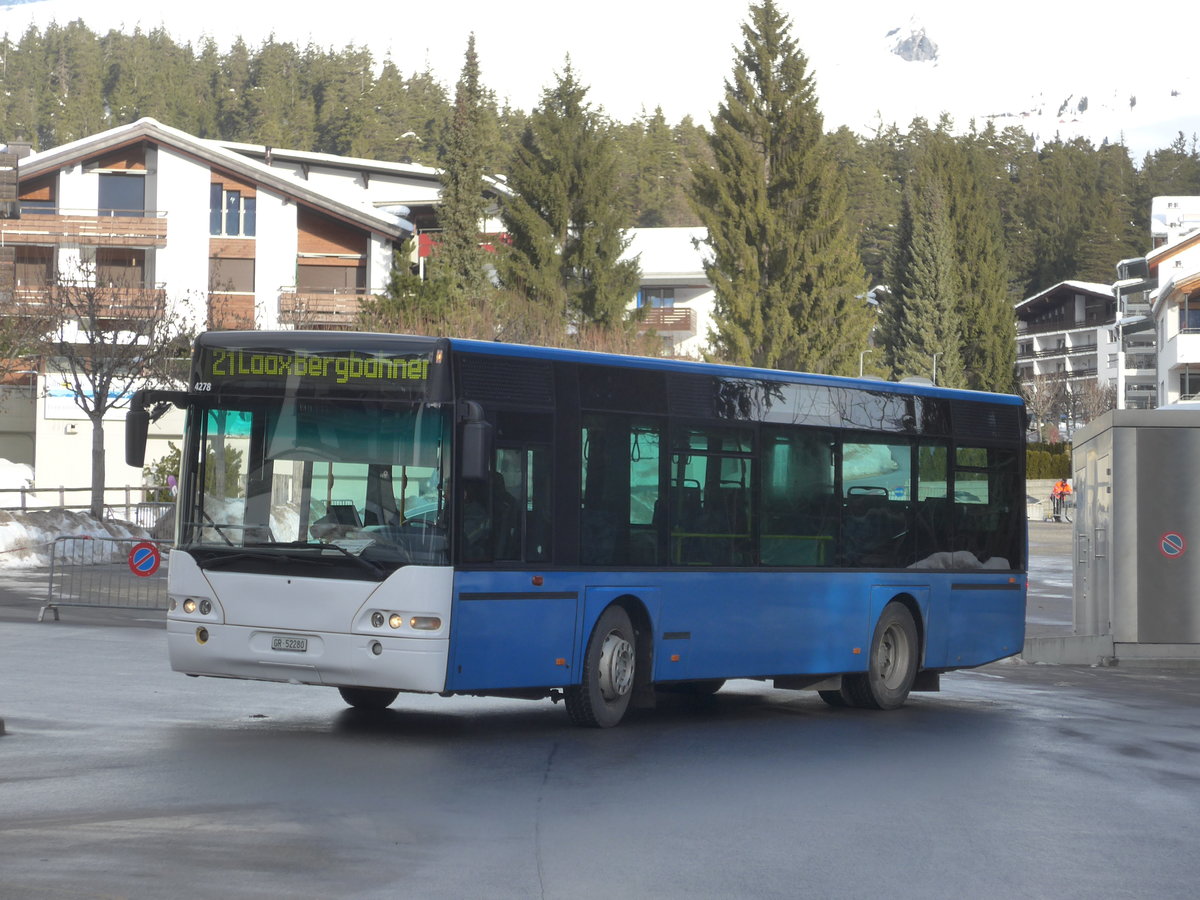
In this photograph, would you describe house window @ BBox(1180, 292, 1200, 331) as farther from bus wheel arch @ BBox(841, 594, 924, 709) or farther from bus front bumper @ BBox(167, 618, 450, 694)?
bus front bumper @ BBox(167, 618, 450, 694)

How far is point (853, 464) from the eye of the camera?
51.8ft

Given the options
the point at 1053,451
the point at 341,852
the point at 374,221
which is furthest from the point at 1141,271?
the point at 341,852

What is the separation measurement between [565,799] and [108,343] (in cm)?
3606

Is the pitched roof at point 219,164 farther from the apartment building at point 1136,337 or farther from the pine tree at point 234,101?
the pine tree at point 234,101

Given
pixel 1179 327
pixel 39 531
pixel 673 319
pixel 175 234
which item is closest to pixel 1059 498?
pixel 1179 327

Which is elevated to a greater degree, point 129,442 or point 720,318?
point 720,318

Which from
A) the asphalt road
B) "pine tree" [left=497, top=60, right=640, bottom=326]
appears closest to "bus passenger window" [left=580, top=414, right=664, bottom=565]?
the asphalt road

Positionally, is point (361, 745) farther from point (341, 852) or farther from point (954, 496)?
point (954, 496)

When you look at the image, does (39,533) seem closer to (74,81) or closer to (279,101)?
(279,101)

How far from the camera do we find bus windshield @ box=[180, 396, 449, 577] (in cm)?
1201

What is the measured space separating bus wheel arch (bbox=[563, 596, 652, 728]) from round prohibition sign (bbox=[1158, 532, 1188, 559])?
11160mm

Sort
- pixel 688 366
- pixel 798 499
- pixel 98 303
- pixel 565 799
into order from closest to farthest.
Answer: pixel 565 799
pixel 688 366
pixel 798 499
pixel 98 303

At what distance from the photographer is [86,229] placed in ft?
221

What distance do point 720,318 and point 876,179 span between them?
78597 mm
